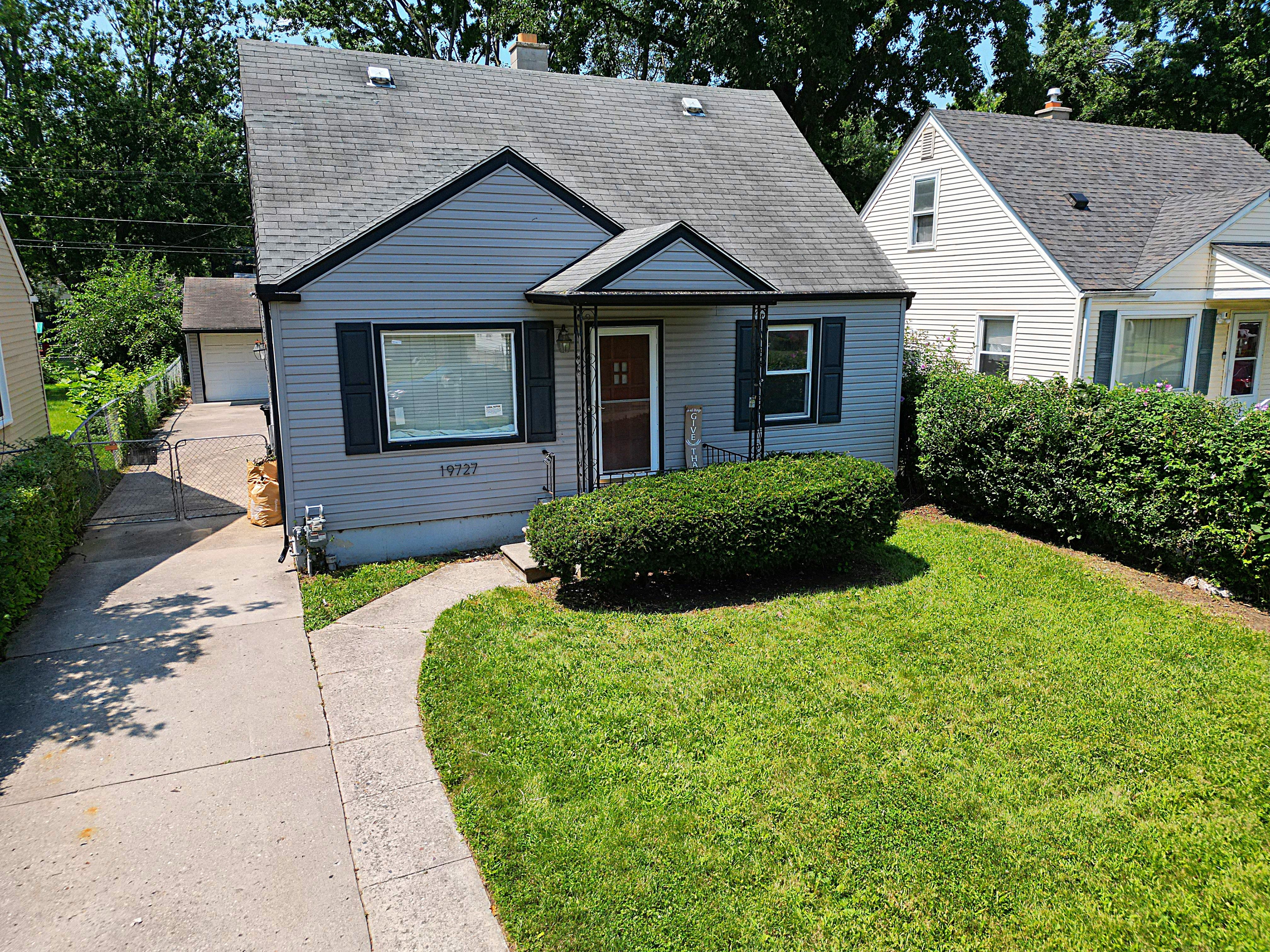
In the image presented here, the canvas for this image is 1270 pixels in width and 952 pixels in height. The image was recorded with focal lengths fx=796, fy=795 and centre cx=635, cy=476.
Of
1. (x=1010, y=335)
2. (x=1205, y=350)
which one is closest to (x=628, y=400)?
(x=1010, y=335)

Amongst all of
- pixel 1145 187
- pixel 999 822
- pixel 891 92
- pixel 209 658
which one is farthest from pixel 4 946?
pixel 891 92

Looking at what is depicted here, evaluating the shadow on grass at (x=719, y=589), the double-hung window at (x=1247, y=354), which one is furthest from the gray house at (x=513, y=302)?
the double-hung window at (x=1247, y=354)

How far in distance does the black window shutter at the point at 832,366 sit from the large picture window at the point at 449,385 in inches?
180

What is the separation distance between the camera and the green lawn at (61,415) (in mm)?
20109

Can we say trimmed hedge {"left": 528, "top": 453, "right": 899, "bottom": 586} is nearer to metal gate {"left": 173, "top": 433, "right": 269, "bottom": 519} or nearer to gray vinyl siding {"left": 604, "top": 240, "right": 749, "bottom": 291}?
gray vinyl siding {"left": 604, "top": 240, "right": 749, "bottom": 291}

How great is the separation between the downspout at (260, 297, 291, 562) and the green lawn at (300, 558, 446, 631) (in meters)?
0.72

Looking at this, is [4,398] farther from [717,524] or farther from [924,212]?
[924,212]

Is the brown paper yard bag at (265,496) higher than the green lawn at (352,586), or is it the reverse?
the brown paper yard bag at (265,496)

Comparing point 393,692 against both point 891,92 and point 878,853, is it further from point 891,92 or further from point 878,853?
point 891,92

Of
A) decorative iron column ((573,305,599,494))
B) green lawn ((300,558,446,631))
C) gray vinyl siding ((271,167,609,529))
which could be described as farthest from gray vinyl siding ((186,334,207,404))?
decorative iron column ((573,305,599,494))

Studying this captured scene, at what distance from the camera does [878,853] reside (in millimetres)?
4395

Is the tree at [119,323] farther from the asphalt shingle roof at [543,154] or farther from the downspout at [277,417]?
the downspout at [277,417]

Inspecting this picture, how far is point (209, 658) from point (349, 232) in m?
4.91

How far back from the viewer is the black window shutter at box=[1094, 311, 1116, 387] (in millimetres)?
13203
